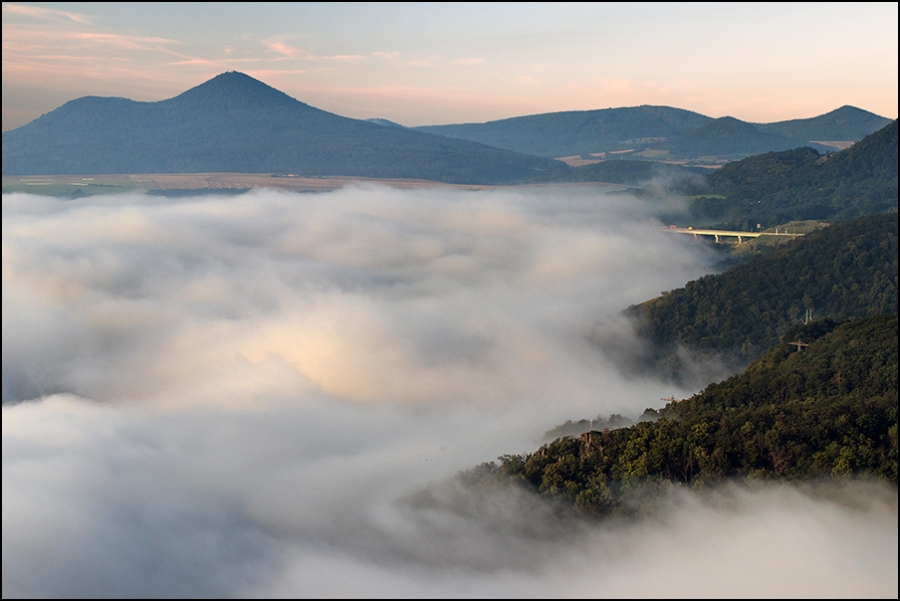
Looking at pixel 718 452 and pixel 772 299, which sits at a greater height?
pixel 718 452

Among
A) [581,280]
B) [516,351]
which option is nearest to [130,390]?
[516,351]

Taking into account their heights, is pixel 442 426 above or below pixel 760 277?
below

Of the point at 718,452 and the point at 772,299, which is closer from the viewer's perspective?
the point at 718,452

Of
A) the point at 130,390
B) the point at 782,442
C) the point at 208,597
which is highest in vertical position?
the point at 782,442

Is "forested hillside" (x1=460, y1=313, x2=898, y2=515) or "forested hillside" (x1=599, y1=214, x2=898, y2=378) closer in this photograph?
"forested hillside" (x1=460, y1=313, x2=898, y2=515)

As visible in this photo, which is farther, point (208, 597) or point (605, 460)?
point (605, 460)

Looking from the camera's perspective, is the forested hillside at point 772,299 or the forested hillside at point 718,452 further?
the forested hillside at point 772,299

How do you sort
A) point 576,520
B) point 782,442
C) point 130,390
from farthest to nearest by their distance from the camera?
point 130,390, point 782,442, point 576,520

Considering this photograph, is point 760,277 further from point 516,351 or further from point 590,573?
point 590,573
